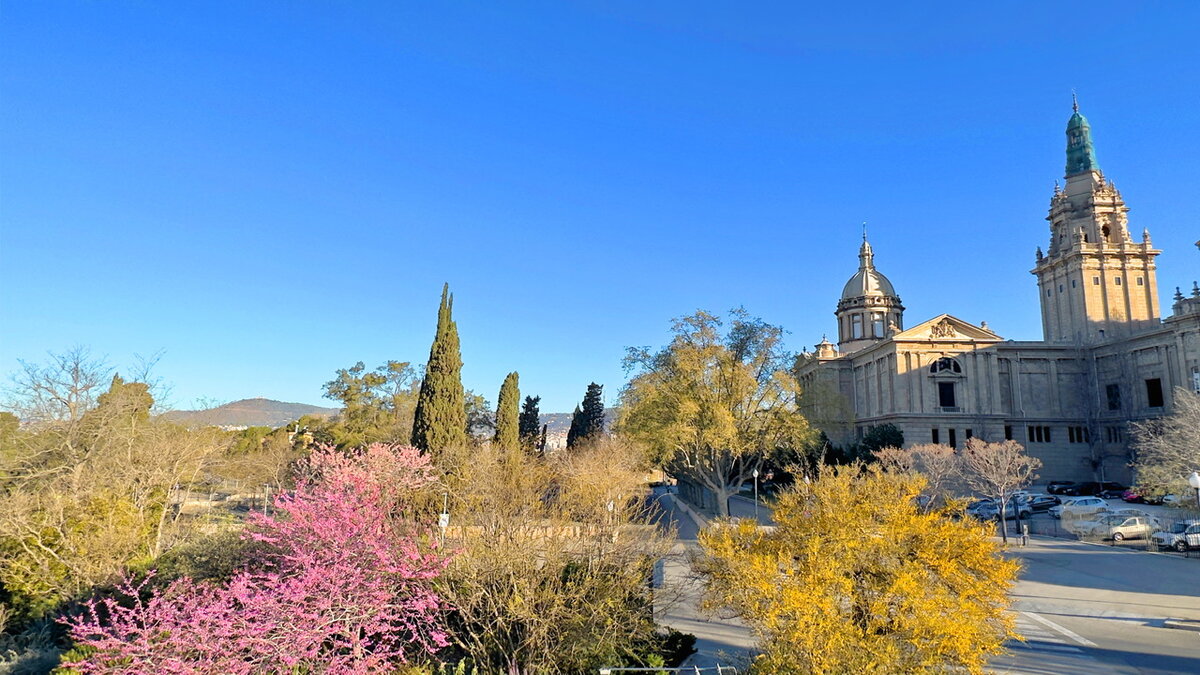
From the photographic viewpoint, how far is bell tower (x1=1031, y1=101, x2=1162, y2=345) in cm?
5884

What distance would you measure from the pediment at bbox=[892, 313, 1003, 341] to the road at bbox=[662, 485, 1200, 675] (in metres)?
32.4

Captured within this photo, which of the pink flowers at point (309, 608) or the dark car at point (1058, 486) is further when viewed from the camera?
the dark car at point (1058, 486)

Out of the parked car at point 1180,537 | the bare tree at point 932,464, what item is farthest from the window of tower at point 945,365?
the parked car at point 1180,537

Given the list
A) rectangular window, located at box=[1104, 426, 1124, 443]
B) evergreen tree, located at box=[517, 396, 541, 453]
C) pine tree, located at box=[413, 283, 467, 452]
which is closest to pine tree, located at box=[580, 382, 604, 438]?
evergreen tree, located at box=[517, 396, 541, 453]

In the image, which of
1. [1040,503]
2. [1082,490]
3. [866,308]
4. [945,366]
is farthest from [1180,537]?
[866,308]

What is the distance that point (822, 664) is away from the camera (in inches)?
346

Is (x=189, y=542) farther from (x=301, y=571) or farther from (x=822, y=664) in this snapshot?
(x=822, y=664)

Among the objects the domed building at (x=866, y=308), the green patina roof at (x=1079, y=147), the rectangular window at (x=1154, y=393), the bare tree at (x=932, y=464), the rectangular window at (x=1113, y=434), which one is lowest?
the bare tree at (x=932, y=464)

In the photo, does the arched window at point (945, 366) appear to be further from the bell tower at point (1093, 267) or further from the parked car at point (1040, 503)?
the parked car at point (1040, 503)

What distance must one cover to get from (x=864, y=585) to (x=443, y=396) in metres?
22.8

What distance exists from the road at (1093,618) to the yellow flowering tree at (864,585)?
1926 millimetres

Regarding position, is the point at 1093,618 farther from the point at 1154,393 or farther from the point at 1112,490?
the point at 1154,393

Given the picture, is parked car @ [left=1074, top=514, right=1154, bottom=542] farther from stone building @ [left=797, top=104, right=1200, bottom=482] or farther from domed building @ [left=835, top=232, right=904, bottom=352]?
domed building @ [left=835, top=232, right=904, bottom=352]

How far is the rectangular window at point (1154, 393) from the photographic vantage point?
50.3 metres
